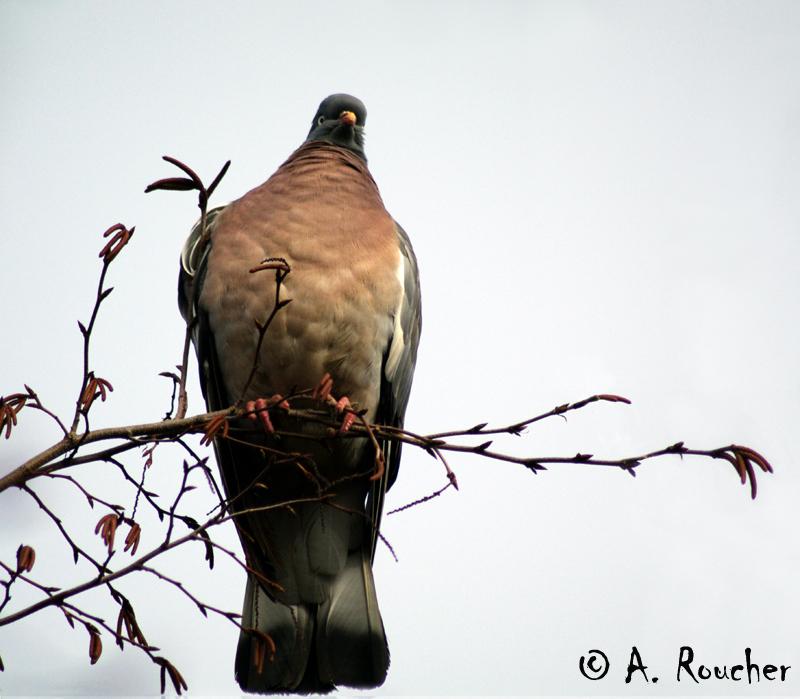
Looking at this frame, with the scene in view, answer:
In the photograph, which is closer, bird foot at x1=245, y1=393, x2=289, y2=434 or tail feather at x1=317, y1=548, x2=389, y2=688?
bird foot at x1=245, y1=393, x2=289, y2=434

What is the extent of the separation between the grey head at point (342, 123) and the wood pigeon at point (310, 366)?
0.54m

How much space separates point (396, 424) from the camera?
3.47 metres

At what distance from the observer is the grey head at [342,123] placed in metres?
4.20

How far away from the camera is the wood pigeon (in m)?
3.05

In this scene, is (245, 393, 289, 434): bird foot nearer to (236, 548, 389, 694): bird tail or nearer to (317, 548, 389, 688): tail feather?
(236, 548, 389, 694): bird tail

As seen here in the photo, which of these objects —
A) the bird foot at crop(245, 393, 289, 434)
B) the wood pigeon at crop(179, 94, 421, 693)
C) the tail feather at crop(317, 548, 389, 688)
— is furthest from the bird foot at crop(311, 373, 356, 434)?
the tail feather at crop(317, 548, 389, 688)

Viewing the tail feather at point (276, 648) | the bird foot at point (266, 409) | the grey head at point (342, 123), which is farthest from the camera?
the grey head at point (342, 123)

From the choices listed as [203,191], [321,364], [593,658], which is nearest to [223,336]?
[321,364]

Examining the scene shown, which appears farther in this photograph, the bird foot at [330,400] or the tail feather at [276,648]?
the tail feather at [276,648]

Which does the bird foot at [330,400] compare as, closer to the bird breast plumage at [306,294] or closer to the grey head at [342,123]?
the bird breast plumage at [306,294]

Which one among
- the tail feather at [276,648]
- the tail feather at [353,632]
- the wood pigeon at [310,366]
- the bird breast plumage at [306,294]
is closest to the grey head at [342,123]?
the wood pigeon at [310,366]

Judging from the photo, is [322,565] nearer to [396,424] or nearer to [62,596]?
[396,424]

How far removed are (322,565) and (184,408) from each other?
1558 mm

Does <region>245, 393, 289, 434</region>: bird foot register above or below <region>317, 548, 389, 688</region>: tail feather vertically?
above
